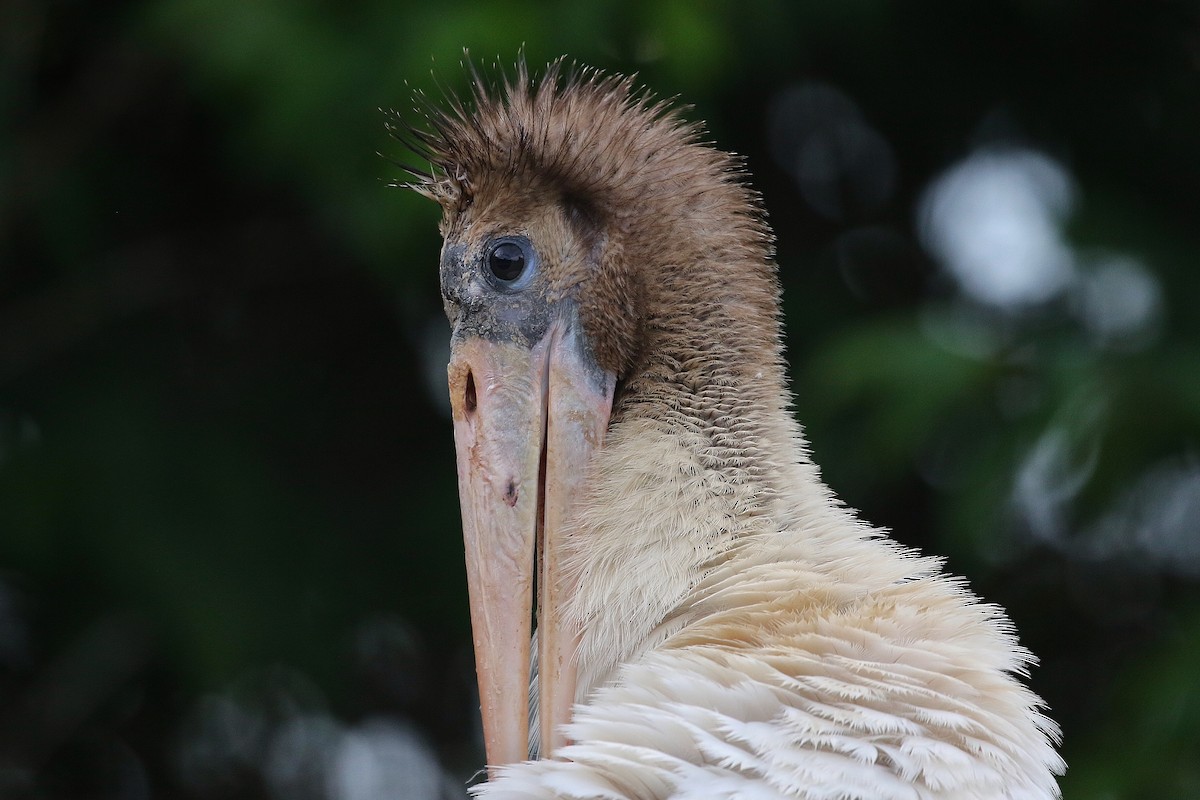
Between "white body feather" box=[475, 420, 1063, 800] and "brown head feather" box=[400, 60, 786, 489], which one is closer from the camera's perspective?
"white body feather" box=[475, 420, 1063, 800]

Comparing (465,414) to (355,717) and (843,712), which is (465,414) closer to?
(843,712)

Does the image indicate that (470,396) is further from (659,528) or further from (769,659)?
(769,659)

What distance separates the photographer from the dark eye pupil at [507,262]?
2.04 meters

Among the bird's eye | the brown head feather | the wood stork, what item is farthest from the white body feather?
the bird's eye

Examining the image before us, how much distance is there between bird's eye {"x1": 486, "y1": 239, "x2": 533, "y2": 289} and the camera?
6.68 feet

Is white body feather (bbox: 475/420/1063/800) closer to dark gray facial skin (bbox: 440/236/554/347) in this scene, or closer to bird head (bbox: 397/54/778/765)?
bird head (bbox: 397/54/778/765)

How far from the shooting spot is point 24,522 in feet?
14.4

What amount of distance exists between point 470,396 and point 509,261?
202 mm

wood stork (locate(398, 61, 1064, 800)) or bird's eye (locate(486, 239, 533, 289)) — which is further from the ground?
bird's eye (locate(486, 239, 533, 289))

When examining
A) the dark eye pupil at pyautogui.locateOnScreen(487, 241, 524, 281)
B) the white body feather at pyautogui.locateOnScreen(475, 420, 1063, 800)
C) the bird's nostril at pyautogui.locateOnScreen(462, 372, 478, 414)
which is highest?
the dark eye pupil at pyautogui.locateOnScreen(487, 241, 524, 281)

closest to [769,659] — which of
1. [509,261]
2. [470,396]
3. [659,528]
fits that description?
[659,528]

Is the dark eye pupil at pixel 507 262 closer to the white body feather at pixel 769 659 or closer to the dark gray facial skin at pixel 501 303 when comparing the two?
the dark gray facial skin at pixel 501 303

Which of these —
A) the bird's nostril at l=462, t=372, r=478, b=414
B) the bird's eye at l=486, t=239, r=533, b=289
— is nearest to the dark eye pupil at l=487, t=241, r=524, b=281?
the bird's eye at l=486, t=239, r=533, b=289

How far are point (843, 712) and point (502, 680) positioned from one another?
509mm
